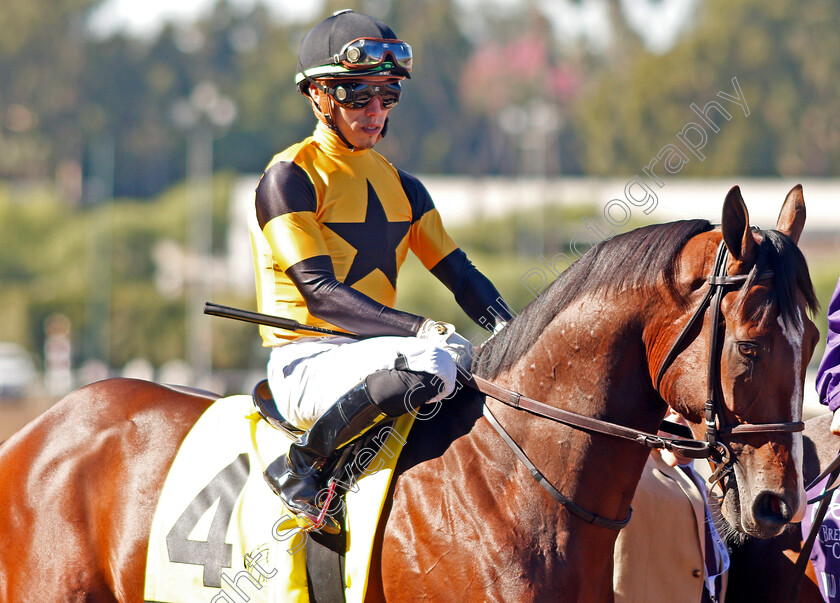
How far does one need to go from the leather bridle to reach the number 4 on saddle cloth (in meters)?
0.56

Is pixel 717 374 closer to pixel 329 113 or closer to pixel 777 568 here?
pixel 777 568

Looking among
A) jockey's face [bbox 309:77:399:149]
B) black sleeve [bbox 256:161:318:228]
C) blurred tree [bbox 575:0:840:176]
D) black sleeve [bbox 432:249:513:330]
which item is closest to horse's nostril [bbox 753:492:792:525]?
black sleeve [bbox 432:249:513:330]

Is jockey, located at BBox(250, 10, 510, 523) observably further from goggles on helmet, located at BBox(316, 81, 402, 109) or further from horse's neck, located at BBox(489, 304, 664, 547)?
horse's neck, located at BBox(489, 304, 664, 547)

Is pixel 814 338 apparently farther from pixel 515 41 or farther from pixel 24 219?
pixel 515 41

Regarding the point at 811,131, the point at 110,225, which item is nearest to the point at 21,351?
the point at 110,225

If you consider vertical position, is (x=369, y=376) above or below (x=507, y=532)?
above

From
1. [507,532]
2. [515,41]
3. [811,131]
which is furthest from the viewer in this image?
[515,41]

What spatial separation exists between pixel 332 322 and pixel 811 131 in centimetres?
5738

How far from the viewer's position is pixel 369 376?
11.2ft

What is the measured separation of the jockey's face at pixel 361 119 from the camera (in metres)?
3.84

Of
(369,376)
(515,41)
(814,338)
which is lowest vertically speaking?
(369,376)

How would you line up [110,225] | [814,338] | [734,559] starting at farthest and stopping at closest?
[110,225]
[734,559]
[814,338]

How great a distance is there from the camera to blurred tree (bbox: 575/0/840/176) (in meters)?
55.6

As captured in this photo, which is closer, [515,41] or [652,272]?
[652,272]
